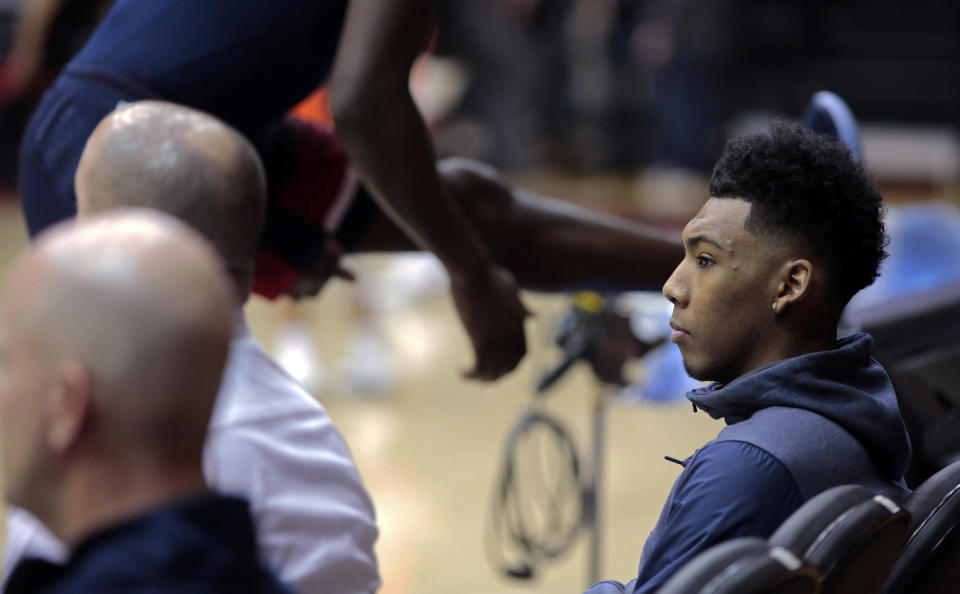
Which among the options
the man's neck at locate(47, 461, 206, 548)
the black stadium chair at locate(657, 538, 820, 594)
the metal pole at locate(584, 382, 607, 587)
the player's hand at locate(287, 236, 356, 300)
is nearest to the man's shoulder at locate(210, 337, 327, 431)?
the man's neck at locate(47, 461, 206, 548)

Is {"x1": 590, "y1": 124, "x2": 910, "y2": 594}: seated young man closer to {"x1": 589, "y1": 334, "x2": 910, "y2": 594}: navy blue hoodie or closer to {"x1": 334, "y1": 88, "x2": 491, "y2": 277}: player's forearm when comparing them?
{"x1": 589, "y1": 334, "x2": 910, "y2": 594}: navy blue hoodie

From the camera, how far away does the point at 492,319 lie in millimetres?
1783

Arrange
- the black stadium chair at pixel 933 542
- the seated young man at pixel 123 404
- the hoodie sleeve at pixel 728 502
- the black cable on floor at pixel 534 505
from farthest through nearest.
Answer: the black cable on floor at pixel 534 505 → the black stadium chair at pixel 933 542 → the hoodie sleeve at pixel 728 502 → the seated young man at pixel 123 404

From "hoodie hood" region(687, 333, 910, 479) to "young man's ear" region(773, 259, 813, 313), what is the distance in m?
0.05

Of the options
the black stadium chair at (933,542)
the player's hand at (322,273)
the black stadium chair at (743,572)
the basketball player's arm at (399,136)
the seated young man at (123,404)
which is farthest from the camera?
the player's hand at (322,273)

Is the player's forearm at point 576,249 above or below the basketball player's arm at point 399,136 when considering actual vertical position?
below

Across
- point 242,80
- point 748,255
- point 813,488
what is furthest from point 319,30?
point 813,488

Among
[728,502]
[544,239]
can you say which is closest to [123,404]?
[728,502]

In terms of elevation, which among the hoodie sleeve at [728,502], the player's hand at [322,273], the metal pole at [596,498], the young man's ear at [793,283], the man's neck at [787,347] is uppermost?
the young man's ear at [793,283]

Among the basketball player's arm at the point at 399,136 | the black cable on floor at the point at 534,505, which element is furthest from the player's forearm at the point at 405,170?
the black cable on floor at the point at 534,505

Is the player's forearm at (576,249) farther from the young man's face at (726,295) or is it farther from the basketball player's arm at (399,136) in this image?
the young man's face at (726,295)

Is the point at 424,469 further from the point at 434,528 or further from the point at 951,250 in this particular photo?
the point at 951,250

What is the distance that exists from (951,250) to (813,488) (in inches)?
110

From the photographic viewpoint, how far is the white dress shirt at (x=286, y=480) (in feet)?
3.53
